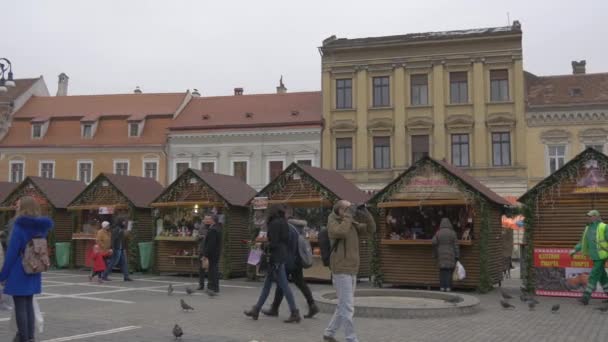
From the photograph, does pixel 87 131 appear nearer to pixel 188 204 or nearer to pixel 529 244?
pixel 188 204

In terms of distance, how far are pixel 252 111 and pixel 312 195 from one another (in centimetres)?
2122

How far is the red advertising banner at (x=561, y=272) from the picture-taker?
15.1m

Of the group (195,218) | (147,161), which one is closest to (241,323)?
(195,218)

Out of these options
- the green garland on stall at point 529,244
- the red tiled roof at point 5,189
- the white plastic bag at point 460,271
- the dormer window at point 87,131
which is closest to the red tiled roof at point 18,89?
the dormer window at point 87,131

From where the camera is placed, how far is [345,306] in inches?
337

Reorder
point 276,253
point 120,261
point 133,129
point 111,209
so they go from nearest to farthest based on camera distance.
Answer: point 276,253, point 120,261, point 111,209, point 133,129

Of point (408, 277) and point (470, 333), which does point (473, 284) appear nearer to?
point (408, 277)

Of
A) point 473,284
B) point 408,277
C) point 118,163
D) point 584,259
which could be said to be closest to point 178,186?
point 408,277

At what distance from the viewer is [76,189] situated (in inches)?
1000

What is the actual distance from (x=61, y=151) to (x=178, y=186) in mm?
22318

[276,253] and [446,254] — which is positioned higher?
[276,253]

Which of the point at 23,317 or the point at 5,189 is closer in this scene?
the point at 23,317

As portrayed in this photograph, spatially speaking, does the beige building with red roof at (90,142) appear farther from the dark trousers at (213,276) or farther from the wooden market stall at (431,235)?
the dark trousers at (213,276)

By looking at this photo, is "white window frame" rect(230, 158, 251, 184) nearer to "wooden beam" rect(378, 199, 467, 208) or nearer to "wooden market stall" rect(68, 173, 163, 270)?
"wooden market stall" rect(68, 173, 163, 270)
